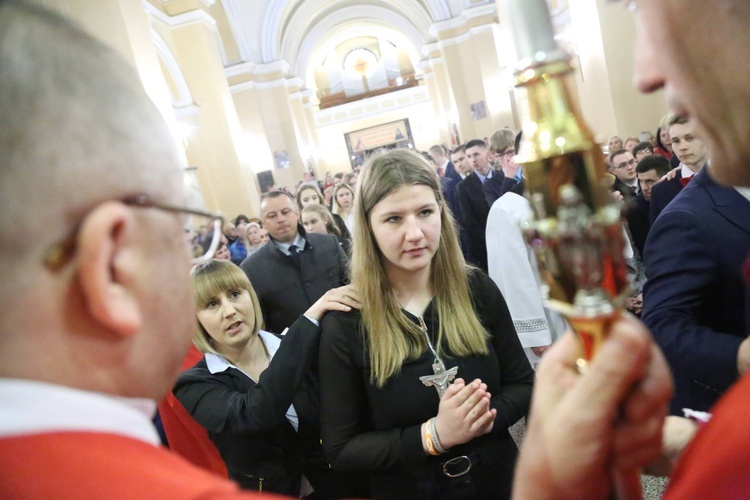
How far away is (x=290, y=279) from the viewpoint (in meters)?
3.31

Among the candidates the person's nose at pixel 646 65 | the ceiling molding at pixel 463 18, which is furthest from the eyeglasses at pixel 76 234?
the ceiling molding at pixel 463 18

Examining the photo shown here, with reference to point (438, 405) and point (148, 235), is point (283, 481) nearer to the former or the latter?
point (438, 405)

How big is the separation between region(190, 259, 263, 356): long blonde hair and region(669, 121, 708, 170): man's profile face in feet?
9.32

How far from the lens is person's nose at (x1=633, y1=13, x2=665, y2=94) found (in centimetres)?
64

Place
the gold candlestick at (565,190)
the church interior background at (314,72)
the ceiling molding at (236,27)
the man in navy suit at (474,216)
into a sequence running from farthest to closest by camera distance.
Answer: the ceiling molding at (236,27) < the church interior background at (314,72) < the man in navy suit at (474,216) < the gold candlestick at (565,190)

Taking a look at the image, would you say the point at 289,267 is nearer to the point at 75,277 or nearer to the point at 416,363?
the point at 416,363

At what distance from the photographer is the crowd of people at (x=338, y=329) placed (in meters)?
0.59

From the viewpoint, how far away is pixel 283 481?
1.97m

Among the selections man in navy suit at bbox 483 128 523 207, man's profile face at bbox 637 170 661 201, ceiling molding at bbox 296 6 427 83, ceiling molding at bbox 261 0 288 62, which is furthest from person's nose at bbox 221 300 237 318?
ceiling molding at bbox 296 6 427 83

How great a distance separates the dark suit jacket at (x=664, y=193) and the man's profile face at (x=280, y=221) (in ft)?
7.88

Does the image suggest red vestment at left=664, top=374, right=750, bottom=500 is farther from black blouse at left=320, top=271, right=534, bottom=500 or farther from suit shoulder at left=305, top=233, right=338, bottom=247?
suit shoulder at left=305, top=233, right=338, bottom=247

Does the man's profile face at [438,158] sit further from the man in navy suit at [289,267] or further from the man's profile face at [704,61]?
the man's profile face at [704,61]

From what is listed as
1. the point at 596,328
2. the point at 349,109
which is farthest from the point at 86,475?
the point at 349,109

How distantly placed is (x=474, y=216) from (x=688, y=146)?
1992 millimetres
